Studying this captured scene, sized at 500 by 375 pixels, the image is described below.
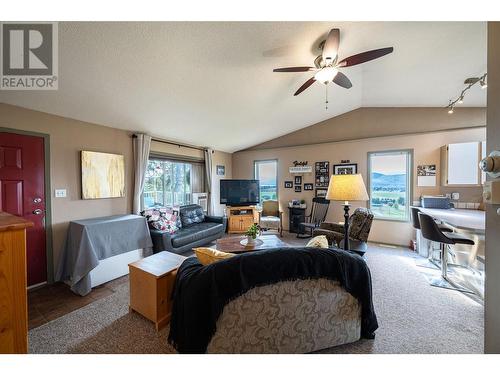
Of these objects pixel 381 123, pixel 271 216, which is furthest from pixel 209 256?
pixel 381 123

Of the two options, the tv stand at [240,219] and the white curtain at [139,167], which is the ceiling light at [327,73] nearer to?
the white curtain at [139,167]

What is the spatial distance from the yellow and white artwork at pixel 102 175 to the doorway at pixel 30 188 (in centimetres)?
41

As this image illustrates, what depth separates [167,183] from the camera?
429cm

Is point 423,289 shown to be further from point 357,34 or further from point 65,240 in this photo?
point 65,240

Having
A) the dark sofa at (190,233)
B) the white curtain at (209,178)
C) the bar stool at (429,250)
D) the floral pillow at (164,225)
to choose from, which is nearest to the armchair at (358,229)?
the bar stool at (429,250)

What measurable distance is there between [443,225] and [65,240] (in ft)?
18.1

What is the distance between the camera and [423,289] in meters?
2.35

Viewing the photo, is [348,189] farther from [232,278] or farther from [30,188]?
[30,188]

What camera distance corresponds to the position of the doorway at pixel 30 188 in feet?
7.25

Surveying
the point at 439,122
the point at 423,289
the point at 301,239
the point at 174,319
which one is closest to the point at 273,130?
the point at 301,239

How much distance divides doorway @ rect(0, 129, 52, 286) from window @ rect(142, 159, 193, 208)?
4.63ft

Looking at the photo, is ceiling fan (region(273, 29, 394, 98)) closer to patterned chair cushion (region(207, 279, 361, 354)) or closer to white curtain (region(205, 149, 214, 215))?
patterned chair cushion (region(207, 279, 361, 354))

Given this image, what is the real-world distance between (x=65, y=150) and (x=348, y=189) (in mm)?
3659

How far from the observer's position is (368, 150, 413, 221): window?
156 inches
